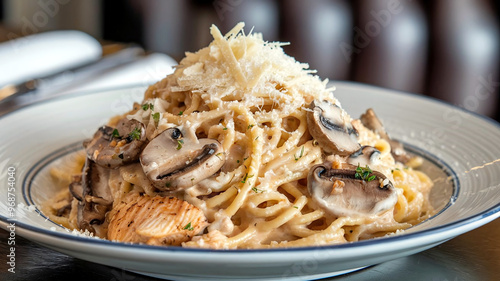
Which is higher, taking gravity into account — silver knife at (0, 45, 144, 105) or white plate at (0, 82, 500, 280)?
white plate at (0, 82, 500, 280)

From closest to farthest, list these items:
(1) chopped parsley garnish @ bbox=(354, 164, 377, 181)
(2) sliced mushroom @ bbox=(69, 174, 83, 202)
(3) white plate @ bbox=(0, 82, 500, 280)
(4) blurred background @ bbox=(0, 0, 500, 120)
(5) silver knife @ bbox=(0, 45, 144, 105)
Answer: (3) white plate @ bbox=(0, 82, 500, 280) → (1) chopped parsley garnish @ bbox=(354, 164, 377, 181) → (2) sliced mushroom @ bbox=(69, 174, 83, 202) → (5) silver knife @ bbox=(0, 45, 144, 105) → (4) blurred background @ bbox=(0, 0, 500, 120)

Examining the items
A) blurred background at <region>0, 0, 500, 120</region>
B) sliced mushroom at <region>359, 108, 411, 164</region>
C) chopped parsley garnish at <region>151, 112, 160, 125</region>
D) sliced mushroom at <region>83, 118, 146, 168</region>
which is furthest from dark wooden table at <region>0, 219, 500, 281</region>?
blurred background at <region>0, 0, 500, 120</region>

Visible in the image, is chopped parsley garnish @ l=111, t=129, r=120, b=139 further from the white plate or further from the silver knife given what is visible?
the silver knife

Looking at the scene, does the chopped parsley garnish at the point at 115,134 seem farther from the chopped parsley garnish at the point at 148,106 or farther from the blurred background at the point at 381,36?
the blurred background at the point at 381,36

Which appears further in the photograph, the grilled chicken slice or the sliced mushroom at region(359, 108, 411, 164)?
the sliced mushroom at region(359, 108, 411, 164)

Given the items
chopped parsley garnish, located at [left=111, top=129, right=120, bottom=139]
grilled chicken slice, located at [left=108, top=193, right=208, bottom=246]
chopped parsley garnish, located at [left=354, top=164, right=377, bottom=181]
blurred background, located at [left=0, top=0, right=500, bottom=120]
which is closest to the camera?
grilled chicken slice, located at [left=108, top=193, right=208, bottom=246]

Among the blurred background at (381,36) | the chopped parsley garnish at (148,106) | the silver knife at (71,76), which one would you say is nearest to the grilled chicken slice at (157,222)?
the chopped parsley garnish at (148,106)

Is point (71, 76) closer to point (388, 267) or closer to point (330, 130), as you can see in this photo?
point (330, 130)

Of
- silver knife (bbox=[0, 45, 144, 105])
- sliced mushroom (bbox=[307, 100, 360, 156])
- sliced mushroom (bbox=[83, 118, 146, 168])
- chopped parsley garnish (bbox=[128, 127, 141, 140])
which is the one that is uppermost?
sliced mushroom (bbox=[307, 100, 360, 156])
